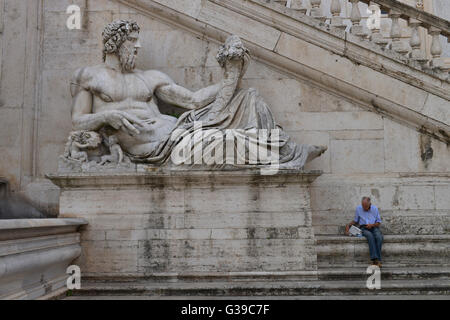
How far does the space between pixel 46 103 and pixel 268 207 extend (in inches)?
160

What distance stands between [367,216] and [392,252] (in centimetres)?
58

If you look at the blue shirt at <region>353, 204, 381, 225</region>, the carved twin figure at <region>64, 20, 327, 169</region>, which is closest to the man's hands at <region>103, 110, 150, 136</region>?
the carved twin figure at <region>64, 20, 327, 169</region>

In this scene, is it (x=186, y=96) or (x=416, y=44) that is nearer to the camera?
(x=186, y=96)

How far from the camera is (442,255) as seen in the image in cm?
655

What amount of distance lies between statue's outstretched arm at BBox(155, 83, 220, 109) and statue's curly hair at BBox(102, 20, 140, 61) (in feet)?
2.74

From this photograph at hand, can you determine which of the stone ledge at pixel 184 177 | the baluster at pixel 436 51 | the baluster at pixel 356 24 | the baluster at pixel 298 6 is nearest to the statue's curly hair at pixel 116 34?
the stone ledge at pixel 184 177

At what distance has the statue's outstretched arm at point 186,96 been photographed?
6.95 m

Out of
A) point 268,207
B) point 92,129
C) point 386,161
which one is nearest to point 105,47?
point 92,129

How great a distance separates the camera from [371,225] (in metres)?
6.61

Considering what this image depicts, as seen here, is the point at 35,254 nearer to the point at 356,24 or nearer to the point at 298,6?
the point at 298,6

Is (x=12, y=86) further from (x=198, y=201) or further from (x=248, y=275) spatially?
(x=248, y=275)

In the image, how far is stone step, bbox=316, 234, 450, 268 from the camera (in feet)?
21.3

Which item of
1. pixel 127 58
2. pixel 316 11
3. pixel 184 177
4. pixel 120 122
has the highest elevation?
pixel 316 11

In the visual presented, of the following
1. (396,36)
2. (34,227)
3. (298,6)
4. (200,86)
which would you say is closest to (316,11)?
(298,6)
